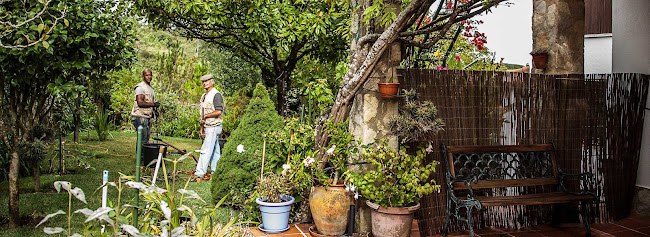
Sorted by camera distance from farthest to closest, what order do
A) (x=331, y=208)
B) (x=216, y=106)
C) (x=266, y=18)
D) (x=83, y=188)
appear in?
(x=266, y=18)
(x=216, y=106)
(x=83, y=188)
(x=331, y=208)

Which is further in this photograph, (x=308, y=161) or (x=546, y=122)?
(x=546, y=122)

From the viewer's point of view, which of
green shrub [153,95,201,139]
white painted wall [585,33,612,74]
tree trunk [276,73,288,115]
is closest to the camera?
white painted wall [585,33,612,74]

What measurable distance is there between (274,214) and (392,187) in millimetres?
1050

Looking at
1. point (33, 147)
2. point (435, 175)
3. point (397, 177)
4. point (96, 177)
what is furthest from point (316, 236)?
point (96, 177)

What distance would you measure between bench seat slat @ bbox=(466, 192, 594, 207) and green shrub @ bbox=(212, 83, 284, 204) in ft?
7.24

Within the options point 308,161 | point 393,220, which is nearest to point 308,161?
point 308,161

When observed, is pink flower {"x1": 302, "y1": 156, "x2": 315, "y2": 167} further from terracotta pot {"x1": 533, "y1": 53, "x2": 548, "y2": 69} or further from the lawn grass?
terracotta pot {"x1": 533, "y1": 53, "x2": 548, "y2": 69}

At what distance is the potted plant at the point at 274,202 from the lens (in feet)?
13.1

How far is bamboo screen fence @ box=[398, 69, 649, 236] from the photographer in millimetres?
4117

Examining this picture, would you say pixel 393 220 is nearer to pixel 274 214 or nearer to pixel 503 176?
pixel 274 214

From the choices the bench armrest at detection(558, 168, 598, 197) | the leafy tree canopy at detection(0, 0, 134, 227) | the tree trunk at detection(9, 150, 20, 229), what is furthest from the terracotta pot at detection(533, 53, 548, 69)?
the tree trunk at detection(9, 150, 20, 229)

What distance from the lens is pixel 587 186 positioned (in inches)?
190

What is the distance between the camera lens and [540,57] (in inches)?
199

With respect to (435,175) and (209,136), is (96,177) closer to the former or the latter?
(209,136)
